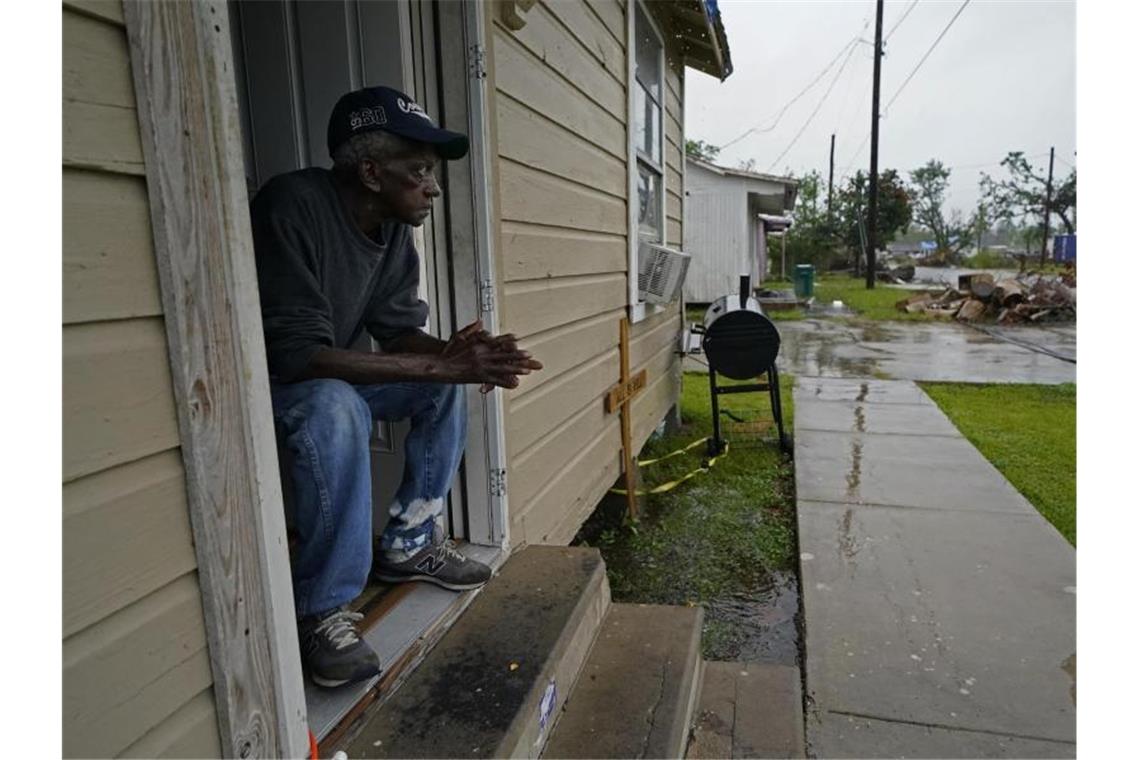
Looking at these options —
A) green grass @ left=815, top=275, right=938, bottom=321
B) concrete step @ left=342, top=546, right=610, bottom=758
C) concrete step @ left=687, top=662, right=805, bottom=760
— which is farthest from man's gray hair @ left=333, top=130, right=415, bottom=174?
green grass @ left=815, top=275, right=938, bottom=321

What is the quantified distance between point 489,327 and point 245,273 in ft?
3.90

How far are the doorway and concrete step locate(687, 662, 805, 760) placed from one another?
794 millimetres

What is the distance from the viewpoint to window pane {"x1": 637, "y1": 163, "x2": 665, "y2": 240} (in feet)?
16.2

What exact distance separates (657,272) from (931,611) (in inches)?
103

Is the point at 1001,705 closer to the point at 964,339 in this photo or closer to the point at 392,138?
the point at 392,138

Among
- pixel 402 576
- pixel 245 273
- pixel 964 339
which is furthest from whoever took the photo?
pixel 964 339

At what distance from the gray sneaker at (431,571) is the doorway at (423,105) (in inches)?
1.2

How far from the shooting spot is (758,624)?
126 inches

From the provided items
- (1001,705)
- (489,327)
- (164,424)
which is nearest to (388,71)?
(489,327)

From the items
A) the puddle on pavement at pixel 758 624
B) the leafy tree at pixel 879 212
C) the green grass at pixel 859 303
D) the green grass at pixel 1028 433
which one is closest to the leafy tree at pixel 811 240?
the leafy tree at pixel 879 212

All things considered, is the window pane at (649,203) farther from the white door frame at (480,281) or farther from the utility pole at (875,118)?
the utility pole at (875,118)

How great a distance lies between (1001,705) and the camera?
7.54 ft

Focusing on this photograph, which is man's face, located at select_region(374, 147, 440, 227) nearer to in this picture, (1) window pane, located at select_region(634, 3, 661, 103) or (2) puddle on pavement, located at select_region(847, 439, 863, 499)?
(1) window pane, located at select_region(634, 3, 661, 103)

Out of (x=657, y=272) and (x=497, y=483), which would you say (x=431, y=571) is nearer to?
(x=497, y=483)
